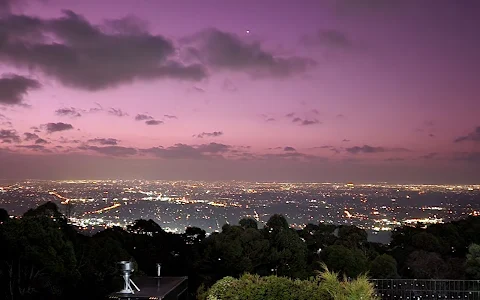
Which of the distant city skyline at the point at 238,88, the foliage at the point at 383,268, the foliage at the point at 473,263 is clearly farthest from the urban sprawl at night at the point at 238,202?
the foliage at the point at 473,263

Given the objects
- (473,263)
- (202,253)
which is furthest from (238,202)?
(473,263)

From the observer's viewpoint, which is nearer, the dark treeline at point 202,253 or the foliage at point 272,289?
the foliage at point 272,289

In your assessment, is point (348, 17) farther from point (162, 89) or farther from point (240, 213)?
point (240, 213)

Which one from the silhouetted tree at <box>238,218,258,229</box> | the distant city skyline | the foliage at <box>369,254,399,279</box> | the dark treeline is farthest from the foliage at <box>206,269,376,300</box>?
the silhouetted tree at <box>238,218,258,229</box>

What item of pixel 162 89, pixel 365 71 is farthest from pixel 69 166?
pixel 365 71

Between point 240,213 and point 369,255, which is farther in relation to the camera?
point 240,213

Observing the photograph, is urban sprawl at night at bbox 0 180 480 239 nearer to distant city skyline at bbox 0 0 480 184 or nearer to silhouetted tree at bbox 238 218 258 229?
silhouetted tree at bbox 238 218 258 229

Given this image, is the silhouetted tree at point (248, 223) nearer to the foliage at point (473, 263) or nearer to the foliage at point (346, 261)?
the foliage at point (346, 261)
